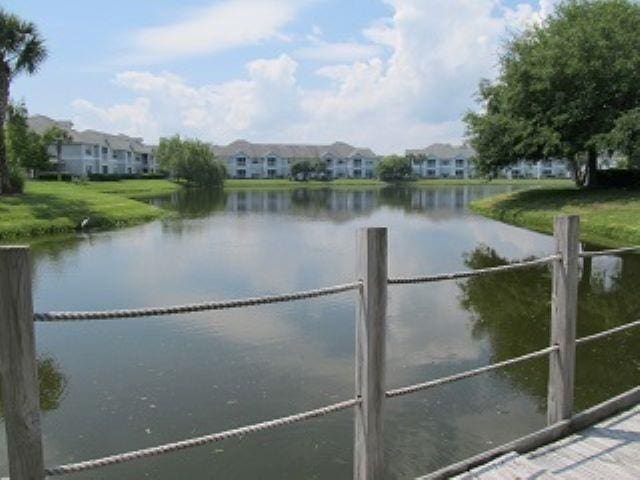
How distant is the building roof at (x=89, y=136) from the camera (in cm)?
9419

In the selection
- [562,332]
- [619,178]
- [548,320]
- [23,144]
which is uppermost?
[23,144]

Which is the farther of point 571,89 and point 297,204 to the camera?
point 297,204

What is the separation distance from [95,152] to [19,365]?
10704 cm

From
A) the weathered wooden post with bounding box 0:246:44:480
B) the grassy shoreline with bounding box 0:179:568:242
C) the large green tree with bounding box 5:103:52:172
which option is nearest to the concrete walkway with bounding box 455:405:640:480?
the weathered wooden post with bounding box 0:246:44:480

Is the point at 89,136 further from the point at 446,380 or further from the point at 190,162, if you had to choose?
the point at 446,380

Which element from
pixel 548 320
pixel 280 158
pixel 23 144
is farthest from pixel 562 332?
pixel 280 158

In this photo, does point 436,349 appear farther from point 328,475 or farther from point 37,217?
point 37,217

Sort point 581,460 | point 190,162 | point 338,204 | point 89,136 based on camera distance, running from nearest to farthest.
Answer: point 581,460 → point 338,204 → point 190,162 → point 89,136

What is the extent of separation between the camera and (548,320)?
1225 cm

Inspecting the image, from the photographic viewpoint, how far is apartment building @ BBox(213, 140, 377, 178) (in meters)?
147

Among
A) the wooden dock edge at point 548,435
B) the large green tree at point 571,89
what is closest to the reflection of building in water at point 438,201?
the large green tree at point 571,89

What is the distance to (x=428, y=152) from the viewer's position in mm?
163625

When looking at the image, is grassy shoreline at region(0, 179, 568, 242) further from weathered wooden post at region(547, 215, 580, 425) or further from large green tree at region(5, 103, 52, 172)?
weathered wooden post at region(547, 215, 580, 425)

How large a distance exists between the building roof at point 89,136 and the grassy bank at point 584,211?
63.2 m
